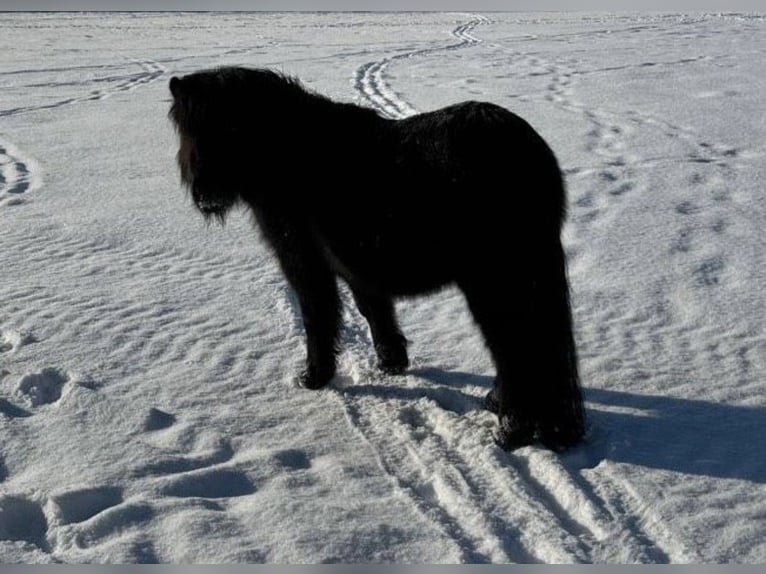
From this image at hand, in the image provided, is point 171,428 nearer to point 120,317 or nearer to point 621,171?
point 120,317

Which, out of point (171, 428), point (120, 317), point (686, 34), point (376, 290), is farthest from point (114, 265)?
point (686, 34)

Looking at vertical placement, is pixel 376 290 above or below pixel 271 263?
above

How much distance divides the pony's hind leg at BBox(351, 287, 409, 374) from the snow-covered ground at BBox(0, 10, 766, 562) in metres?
0.10

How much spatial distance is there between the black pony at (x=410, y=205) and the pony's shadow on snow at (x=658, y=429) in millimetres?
203

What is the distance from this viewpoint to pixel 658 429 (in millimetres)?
3787

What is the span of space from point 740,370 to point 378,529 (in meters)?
2.17

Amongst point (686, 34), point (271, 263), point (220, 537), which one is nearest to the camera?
point (220, 537)

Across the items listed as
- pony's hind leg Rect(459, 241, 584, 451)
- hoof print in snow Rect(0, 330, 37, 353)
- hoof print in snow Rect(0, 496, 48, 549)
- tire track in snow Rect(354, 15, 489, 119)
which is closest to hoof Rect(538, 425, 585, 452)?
pony's hind leg Rect(459, 241, 584, 451)

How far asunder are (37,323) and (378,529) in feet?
9.58

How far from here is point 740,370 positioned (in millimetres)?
4312

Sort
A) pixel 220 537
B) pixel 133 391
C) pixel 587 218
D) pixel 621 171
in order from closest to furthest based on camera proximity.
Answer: pixel 220 537, pixel 133 391, pixel 587 218, pixel 621 171

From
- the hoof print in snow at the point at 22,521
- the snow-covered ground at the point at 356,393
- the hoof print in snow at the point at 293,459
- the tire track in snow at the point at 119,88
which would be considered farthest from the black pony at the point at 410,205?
the tire track in snow at the point at 119,88

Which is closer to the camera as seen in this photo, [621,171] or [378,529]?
[378,529]

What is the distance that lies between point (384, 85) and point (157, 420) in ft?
35.8
